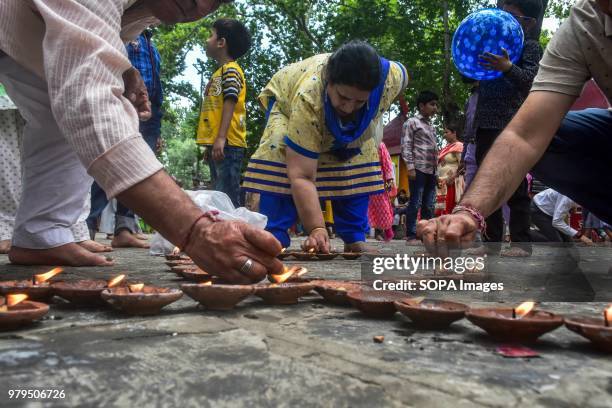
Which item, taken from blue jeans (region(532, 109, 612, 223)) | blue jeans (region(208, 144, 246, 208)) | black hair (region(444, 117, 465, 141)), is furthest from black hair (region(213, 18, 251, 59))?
black hair (region(444, 117, 465, 141))

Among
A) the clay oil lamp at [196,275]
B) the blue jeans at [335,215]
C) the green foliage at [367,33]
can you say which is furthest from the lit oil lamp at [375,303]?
the green foliage at [367,33]

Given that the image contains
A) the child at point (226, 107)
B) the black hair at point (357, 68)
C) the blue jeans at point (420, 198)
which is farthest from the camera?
the blue jeans at point (420, 198)

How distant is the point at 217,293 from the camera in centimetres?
143

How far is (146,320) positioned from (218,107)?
12.6ft

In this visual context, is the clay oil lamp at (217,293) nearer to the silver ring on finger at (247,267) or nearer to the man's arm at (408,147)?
the silver ring on finger at (247,267)

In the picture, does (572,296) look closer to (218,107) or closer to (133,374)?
(133,374)

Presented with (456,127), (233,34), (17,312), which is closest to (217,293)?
(17,312)

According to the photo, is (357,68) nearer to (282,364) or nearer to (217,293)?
(217,293)


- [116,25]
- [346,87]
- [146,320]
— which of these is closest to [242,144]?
[346,87]

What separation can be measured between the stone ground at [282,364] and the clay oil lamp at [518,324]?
0.11 feet

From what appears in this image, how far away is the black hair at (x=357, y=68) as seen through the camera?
10.2 feet

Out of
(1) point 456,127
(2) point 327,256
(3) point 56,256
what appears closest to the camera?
(3) point 56,256

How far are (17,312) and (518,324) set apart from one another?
1.10 meters

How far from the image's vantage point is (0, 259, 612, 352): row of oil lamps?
1.13 m
